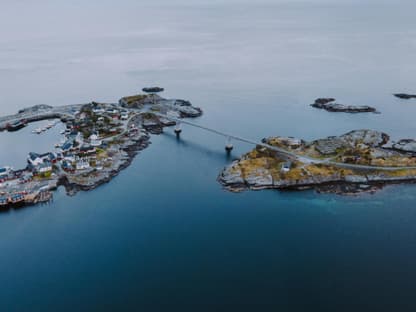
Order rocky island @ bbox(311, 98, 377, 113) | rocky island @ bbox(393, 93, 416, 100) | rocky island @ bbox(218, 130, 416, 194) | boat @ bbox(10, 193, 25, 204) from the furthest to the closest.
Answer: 1. rocky island @ bbox(393, 93, 416, 100)
2. rocky island @ bbox(311, 98, 377, 113)
3. rocky island @ bbox(218, 130, 416, 194)
4. boat @ bbox(10, 193, 25, 204)

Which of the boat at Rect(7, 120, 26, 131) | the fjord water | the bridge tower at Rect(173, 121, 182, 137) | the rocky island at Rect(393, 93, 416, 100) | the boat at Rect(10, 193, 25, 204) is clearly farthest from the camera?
the rocky island at Rect(393, 93, 416, 100)

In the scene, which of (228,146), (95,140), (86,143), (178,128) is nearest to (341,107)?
(228,146)

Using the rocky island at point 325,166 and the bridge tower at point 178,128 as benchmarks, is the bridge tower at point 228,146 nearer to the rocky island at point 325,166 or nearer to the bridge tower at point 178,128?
the rocky island at point 325,166

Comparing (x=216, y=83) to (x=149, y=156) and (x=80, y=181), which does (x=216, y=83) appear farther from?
(x=80, y=181)

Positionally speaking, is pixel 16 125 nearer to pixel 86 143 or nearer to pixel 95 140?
pixel 86 143

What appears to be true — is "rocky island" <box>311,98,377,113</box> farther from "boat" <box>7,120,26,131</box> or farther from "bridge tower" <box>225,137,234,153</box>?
"boat" <box>7,120,26,131</box>

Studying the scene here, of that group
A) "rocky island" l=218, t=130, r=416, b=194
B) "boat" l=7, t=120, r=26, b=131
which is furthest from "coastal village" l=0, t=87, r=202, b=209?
"rocky island" l=218, t=130, r=416, b=194

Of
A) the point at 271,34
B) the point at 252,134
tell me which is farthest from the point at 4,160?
the point at 271,34
